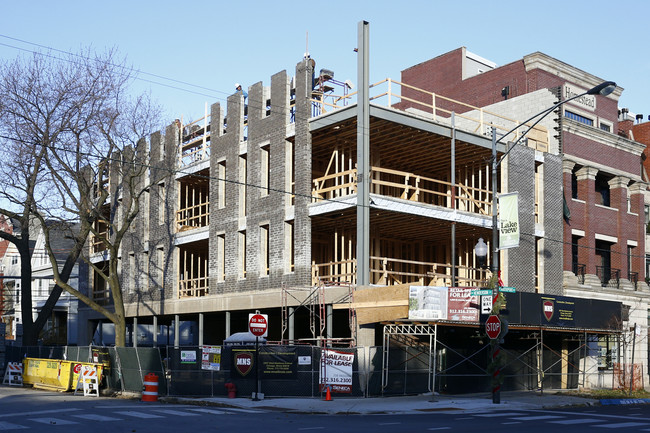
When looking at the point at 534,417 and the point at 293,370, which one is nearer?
the point at 534,417

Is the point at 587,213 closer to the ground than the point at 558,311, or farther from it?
farther from it

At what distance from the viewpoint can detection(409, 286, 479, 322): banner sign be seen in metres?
27.5

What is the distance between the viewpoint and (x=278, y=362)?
2856 cm

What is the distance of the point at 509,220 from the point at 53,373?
19.4 m

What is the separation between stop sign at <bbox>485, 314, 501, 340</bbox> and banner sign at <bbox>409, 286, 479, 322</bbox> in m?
1.31

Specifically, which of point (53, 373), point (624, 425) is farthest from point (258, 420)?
point (53, 373)

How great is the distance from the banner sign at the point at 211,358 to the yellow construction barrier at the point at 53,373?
411 cm

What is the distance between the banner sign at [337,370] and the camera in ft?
92.0

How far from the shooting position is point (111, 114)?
1564 inches

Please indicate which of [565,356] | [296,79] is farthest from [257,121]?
[565,356]

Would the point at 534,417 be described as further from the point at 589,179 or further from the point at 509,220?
the point at 589,179

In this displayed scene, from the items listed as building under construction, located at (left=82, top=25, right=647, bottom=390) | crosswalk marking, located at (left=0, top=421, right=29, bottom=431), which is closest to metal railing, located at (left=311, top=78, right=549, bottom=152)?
building under construction, located at (left=82, top=25, right=647, bottom=390)

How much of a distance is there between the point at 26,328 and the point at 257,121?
773 inches

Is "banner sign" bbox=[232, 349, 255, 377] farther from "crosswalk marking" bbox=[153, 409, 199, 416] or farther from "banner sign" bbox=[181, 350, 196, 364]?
"crosswalk marking" bbox=[153, 409, 199, 416]
